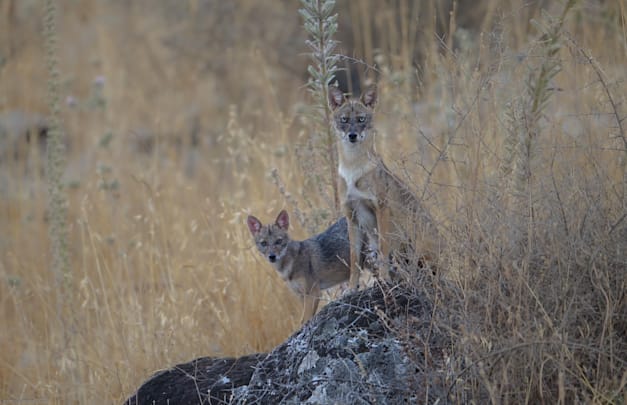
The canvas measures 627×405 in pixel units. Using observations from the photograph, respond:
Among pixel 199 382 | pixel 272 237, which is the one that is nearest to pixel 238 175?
pixel 272 237

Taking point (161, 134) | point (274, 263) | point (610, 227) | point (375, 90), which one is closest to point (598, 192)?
point (610, 227)

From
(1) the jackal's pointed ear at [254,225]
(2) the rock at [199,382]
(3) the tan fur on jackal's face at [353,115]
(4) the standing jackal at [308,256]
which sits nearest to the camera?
(2) the rock at [199,382]

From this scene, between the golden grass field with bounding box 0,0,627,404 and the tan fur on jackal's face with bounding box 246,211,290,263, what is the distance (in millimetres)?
188

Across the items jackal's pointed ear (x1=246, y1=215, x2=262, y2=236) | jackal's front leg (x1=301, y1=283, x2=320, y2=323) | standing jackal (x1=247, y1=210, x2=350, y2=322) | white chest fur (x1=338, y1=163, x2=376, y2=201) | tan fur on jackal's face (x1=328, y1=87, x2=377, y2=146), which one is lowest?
jackal's front leg (x1=301, y1=283, x2=320, y2=323)

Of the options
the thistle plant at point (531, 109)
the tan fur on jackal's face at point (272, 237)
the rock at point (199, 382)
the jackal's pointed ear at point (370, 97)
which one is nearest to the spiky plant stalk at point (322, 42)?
the jackal's pointed ear at point (370, 97)

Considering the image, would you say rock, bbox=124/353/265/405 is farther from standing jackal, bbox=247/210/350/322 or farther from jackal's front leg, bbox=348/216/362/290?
standing jackal, bbox=247/210/350/322

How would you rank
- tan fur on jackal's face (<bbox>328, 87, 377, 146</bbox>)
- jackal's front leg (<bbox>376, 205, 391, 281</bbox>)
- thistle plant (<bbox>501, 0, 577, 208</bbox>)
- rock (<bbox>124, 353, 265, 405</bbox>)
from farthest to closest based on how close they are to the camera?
tan fur on jackal's face (<bbox>328, 87, 377, 146</bbox>)
jackal's front leg (<bbox>376, 205, 391, 281</bbox>)
rock (<bbox>124, 353, 265, 405</bbox>)
thistle plant (<bbox>501, 0, 577, 208</bbox>)

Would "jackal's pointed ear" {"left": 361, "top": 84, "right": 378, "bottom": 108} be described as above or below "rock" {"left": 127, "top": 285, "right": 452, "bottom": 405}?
above

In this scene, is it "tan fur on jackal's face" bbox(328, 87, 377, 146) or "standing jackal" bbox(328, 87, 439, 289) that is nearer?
"standing jackal" bbox(328, 87, 439, 289)

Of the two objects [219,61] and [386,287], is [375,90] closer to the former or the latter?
[386,287]

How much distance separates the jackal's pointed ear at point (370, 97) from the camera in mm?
4785

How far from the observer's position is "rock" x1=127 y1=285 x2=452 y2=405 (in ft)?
10.9

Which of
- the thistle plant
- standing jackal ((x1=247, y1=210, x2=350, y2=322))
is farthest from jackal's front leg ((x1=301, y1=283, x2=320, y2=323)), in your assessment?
the thistle plant

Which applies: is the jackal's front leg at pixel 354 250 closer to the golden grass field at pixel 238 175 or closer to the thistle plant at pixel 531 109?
the golden grass field at pixel 238 175
